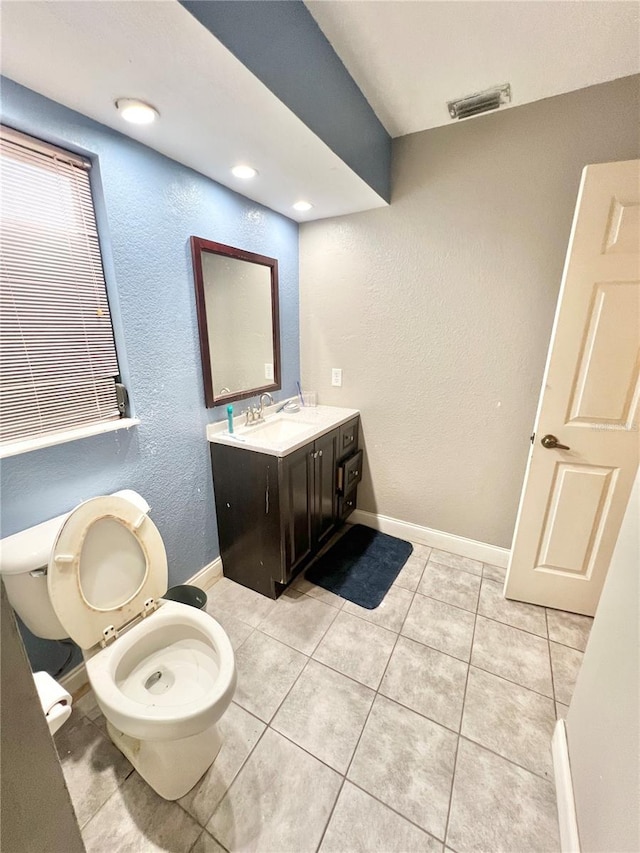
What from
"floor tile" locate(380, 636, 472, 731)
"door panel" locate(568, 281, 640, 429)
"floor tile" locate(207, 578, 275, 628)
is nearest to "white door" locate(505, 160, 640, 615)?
"door panel" locate(568, 281, 640, 429)

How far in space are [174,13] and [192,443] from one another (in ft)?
4.89

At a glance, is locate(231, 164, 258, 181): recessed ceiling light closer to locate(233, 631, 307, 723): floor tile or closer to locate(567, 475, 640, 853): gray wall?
locate(567, 475, 640, 853): gray wall

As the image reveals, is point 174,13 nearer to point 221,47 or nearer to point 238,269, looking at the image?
point 221,47

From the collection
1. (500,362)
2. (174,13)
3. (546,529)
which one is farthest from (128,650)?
(500,362)

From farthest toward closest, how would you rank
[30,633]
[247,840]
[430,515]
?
[430,515]
[30,633]
[247,840]

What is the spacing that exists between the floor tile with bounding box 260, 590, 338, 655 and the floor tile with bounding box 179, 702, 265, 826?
361 mm

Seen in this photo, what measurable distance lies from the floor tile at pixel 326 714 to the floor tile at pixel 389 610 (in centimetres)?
35

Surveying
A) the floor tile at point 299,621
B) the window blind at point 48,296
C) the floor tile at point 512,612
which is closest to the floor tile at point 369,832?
the floor tile at point 299,621

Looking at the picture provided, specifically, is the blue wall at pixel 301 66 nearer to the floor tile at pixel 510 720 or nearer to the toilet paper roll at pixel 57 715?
the toilet paper roll at pixel 57 715

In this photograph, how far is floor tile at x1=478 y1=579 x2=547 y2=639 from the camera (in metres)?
1.75

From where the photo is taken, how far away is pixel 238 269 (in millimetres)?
1927

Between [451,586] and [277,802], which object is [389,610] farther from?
[277,802]

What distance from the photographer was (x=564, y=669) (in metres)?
1.52

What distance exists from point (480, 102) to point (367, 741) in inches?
107
